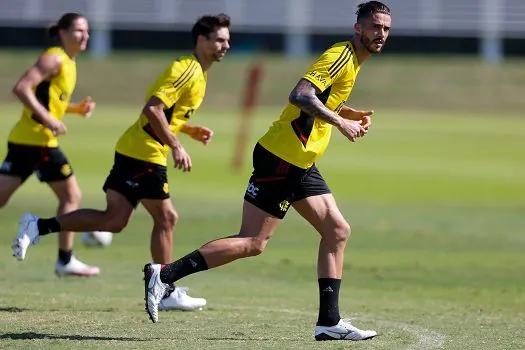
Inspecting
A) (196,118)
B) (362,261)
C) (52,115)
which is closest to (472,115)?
(196,118)

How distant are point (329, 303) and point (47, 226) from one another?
304 cm

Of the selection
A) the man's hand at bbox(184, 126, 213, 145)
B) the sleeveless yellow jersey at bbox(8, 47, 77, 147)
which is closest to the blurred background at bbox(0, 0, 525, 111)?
the sleeveless yellow jersey at bbox(8, 47, 77, 147)

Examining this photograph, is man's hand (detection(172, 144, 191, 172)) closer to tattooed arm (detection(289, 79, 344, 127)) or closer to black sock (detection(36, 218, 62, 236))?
black sock (detection(36, 218, 62, 236))

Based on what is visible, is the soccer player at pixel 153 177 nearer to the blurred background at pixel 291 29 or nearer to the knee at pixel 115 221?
the knee at pixel 115 221

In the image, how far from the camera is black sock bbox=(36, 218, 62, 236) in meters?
10.6

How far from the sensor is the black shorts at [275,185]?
8.81 m

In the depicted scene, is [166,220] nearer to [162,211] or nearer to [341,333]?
[162,211]

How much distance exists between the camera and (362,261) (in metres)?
14.8

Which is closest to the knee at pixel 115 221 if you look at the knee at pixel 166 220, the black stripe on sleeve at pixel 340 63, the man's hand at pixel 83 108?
the knee at pixel 166 220

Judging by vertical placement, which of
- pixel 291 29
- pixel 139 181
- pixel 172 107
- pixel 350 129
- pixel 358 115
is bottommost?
pixel 291 29

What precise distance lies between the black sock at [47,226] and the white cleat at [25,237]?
4cm

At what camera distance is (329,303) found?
8.84 meters

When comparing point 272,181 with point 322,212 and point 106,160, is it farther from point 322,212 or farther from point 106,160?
point 106,160

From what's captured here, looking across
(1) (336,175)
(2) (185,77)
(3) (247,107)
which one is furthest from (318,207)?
(1) (336,175)
